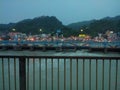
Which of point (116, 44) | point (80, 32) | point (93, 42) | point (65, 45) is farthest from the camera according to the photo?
point (80, 32)

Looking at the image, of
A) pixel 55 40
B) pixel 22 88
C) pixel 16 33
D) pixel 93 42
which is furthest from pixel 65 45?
pixel 22 88

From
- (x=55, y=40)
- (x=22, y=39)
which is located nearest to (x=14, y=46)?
(x=22, y=39)

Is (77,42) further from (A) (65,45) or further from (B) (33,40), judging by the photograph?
(B) (33,40)

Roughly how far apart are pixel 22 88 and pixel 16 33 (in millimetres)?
71947

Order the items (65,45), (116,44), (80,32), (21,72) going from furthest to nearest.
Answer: (80,32) → (65,45) → (116,44) → (21,72)

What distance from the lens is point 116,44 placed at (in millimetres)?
64312

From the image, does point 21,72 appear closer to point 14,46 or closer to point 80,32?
point 14,46

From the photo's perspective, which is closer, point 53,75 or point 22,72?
point 22,72

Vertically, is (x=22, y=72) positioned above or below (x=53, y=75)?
above

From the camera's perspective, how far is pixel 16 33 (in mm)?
75375

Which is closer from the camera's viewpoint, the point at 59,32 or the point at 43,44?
the point at 43,44

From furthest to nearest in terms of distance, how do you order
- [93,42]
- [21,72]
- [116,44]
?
[93,42] < [116,44] < [21,72]

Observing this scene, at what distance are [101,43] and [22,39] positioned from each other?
19.0 m

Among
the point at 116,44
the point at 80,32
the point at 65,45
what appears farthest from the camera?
the point at 80,32
